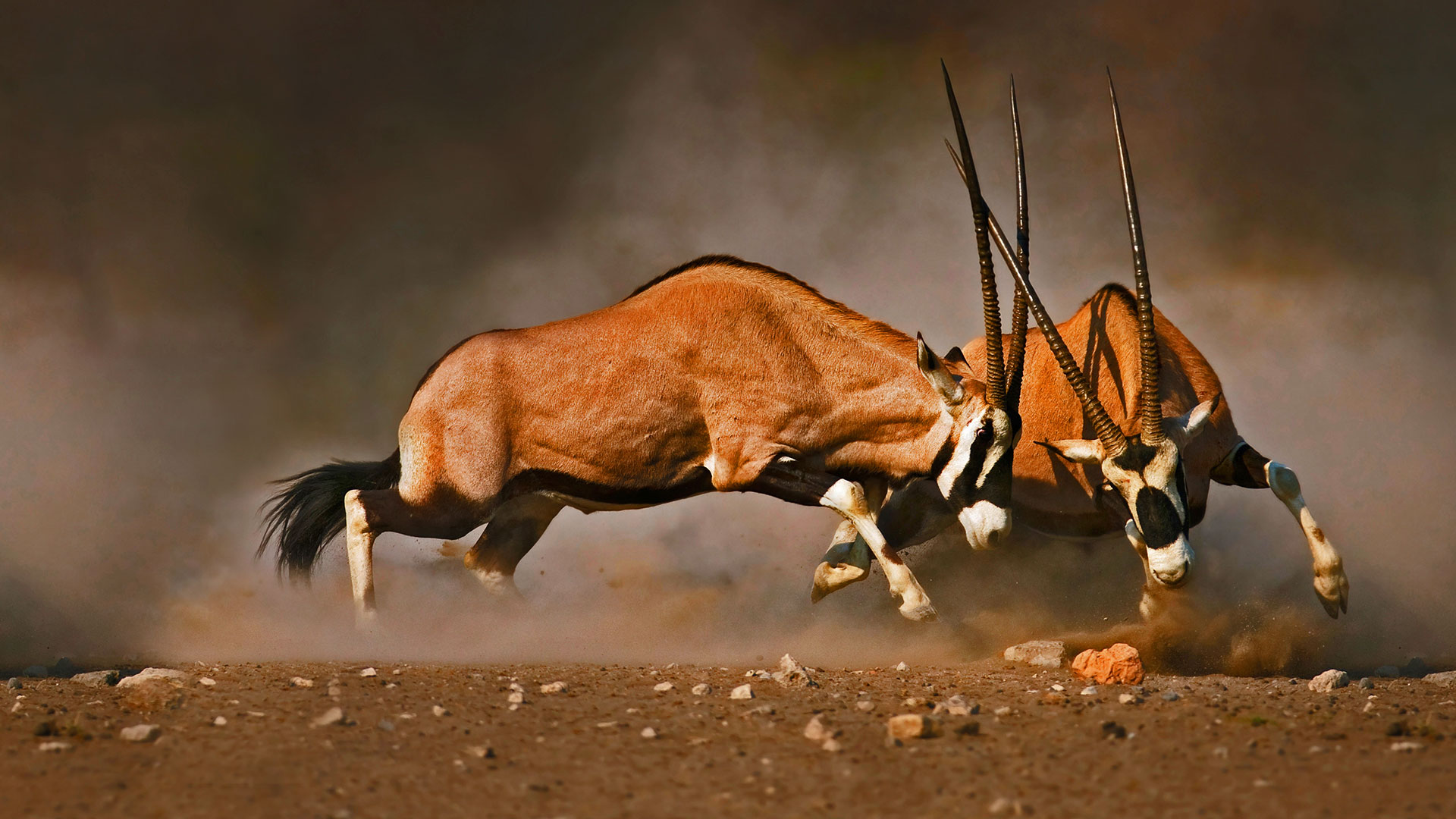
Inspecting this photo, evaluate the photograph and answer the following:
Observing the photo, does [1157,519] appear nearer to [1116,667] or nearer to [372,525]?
[1116,667]

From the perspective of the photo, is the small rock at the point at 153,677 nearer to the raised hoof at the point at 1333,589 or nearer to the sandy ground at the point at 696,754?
the sandy ground at the point at 696,754

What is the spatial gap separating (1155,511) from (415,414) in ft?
13.6

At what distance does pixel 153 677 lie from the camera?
5137 millimetres

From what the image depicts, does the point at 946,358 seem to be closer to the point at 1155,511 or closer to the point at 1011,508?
A: the point at 1011,508

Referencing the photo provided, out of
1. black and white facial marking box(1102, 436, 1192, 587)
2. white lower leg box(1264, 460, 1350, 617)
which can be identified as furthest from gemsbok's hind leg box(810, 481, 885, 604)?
white lower leg box(1264, 460, 1350, 617)

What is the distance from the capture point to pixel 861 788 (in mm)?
3568

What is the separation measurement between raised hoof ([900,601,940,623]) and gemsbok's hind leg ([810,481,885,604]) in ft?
1.64

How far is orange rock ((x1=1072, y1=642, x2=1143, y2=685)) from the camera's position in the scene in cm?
557

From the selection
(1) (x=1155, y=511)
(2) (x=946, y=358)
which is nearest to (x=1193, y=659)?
(1) (x=1155, y=511)

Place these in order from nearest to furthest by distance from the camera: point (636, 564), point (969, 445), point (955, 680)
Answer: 1. point (955, 680)
2. point (969, 445)
3. point (636, 564)

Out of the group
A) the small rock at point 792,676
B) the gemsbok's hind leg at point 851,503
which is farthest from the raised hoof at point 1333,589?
the small rock at point 792,676

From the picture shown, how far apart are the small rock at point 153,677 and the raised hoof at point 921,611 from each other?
136 inches

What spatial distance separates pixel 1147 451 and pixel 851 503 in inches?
61.4

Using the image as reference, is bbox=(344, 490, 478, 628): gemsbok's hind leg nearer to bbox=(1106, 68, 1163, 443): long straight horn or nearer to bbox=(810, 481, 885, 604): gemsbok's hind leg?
bbox=(810, 481, 885, 604): gemsbok's hind leg
